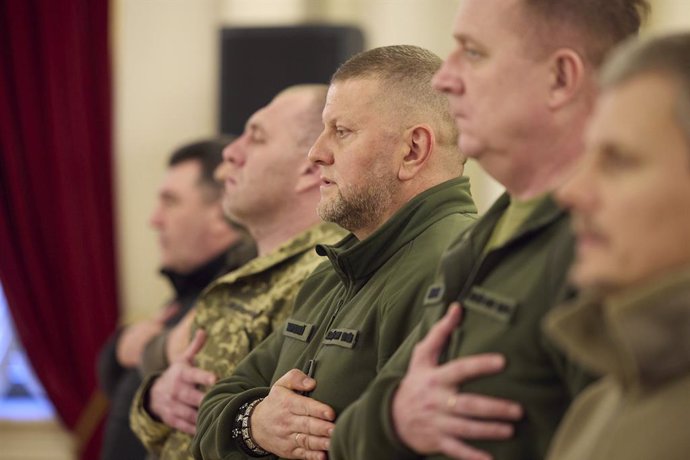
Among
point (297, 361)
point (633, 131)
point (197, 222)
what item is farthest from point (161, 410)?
point (633, 131)

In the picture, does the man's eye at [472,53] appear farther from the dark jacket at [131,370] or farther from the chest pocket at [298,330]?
the dark jacket at [131,370]

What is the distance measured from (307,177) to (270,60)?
8.29ft

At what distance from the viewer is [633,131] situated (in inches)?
55.2

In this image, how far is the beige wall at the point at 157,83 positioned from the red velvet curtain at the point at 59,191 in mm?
102

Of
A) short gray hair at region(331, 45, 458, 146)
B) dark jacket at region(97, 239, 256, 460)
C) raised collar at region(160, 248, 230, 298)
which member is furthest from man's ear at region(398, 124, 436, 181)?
raised collar at region(160, 248, 230, 298)

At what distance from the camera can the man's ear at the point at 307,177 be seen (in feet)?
10.8

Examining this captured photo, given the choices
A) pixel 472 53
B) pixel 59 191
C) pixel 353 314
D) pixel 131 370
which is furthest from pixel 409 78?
pixel 59 191

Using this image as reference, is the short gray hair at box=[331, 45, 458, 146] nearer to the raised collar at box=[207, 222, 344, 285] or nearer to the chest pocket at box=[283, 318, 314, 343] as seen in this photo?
the chest pocket at box=[283, 318, 314, 343]

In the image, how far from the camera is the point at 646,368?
1.36 m

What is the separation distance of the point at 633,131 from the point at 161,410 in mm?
2182

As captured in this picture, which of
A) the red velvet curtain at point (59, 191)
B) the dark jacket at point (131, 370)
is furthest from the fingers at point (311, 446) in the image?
the red velvet curtain at point (59, 191)

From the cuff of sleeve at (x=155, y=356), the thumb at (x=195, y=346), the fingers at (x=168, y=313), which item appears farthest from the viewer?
the fingers at (x=168, y=313)

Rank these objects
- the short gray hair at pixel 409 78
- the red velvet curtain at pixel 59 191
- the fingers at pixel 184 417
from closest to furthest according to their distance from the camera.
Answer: the short gray hair at pixel 409 78, the fingers at pixel 184 417, the red velvet curtain at pixel 59 191

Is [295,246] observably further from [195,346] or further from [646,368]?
[646,368]
